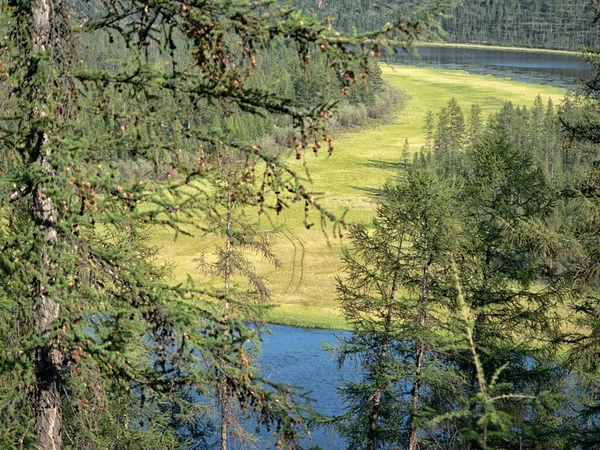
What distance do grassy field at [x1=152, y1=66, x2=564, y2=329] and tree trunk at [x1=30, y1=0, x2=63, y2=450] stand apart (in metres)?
1.40

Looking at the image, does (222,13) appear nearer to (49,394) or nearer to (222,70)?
(222,70)

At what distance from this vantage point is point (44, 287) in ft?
19.2

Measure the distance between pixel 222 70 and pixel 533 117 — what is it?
299ft

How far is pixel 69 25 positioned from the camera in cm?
610

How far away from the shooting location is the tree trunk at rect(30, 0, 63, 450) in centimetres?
590

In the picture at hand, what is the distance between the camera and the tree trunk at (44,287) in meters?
5.90

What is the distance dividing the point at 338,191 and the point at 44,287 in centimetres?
7147

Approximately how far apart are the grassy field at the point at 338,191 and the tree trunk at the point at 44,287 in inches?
55.2

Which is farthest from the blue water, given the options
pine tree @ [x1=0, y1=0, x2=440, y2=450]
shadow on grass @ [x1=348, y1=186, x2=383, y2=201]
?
shadow on grass @ [x1=348, y1=186, x2=383, y2=201]

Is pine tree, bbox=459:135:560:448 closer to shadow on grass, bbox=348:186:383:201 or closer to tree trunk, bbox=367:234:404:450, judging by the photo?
tree trunk, bbox=367:234:404:450

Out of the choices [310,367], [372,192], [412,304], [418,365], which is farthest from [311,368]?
[372,192]

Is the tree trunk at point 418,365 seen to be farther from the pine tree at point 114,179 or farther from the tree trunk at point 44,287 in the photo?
the tree trunk at point 44,287

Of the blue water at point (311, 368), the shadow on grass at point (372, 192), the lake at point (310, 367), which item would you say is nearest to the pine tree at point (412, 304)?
the blue water at point (311, 368)

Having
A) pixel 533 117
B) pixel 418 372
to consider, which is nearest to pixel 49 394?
pixel 418 372
